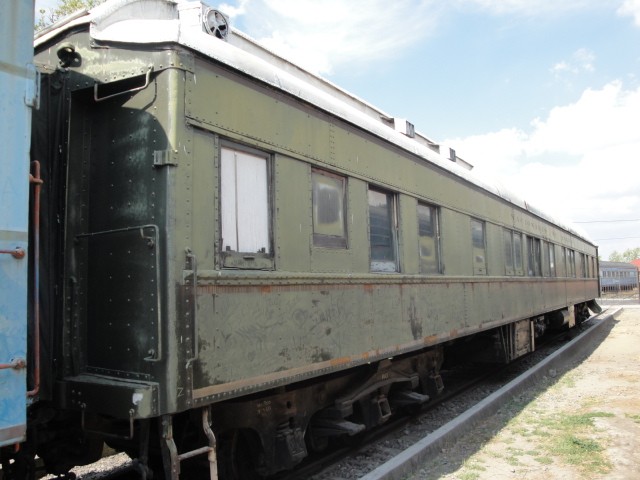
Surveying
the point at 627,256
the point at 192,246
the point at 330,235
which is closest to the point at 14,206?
the point at 192,246

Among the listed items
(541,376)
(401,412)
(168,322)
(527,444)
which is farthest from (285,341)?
(541,376)

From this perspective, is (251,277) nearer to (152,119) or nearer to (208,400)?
(208,400)

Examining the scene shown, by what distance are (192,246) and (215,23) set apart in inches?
65.6

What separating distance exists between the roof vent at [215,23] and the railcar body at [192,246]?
1cm

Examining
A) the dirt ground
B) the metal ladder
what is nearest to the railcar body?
the metal ladder

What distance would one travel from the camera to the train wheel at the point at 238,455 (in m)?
4.14

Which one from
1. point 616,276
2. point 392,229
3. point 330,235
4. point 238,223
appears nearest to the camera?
point 238,223

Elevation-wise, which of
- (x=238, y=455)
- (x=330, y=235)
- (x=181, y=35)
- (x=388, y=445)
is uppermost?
(x=181, y=35)

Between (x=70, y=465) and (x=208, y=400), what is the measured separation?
1285 millimetres

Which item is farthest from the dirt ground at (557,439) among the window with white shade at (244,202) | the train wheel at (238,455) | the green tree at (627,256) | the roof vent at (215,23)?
the green tree at (627,256)

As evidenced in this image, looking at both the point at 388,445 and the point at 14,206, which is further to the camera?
the point at 388,445

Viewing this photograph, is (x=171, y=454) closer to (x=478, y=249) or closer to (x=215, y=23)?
(x=215, y=23)

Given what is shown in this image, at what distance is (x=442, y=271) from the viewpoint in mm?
6703

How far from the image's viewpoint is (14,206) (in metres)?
2.67
